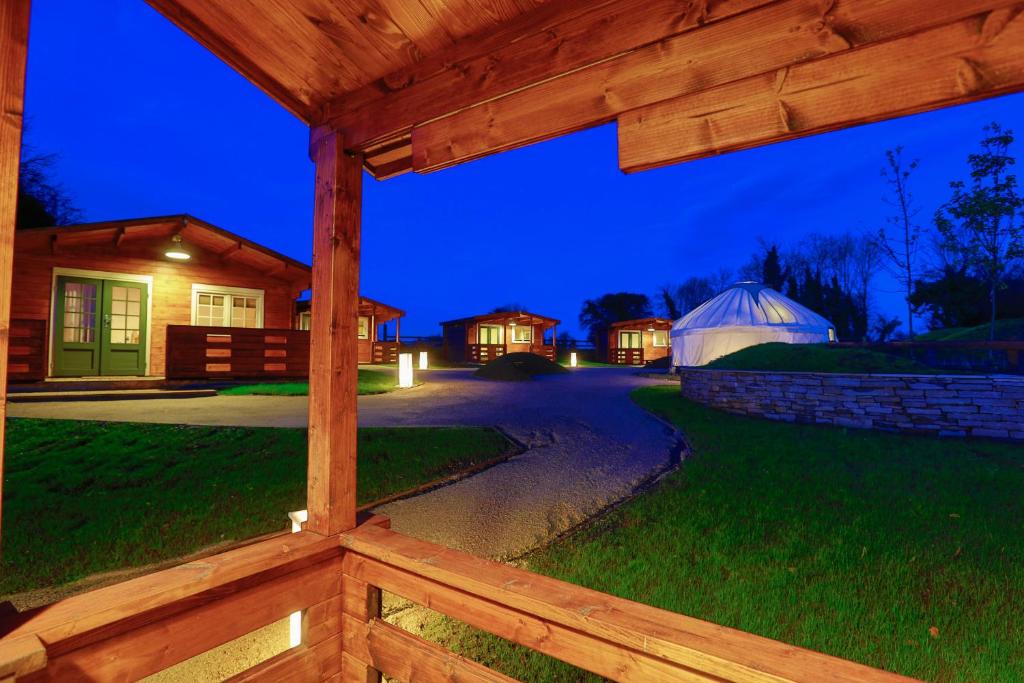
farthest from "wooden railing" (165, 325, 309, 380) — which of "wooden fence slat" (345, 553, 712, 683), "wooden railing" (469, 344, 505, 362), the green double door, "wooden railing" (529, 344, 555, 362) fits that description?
"wooden railing" (529, 344, 555, 362)

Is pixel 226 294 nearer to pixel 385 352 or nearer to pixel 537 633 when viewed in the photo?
pixel 385 352

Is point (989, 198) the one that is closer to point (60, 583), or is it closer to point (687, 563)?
point (687, 563)

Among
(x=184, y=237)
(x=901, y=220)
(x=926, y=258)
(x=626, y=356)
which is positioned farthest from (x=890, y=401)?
(x=626, y=356)

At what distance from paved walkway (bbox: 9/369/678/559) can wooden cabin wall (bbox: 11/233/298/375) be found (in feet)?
10.9

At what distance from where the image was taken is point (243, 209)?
16688cm

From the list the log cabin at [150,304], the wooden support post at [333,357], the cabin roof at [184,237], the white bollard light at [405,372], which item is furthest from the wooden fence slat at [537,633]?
the log cabin at [150,304]

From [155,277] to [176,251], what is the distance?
1.04 m

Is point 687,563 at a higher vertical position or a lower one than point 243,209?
lower

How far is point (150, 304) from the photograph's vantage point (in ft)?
38.2

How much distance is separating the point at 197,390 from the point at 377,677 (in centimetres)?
1070

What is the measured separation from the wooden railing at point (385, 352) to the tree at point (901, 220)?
2316 cm

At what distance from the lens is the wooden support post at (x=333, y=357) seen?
7.29 feet

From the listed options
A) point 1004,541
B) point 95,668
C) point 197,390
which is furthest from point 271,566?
point 197,390

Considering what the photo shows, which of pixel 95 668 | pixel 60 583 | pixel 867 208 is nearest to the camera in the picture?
pixel 95 668
